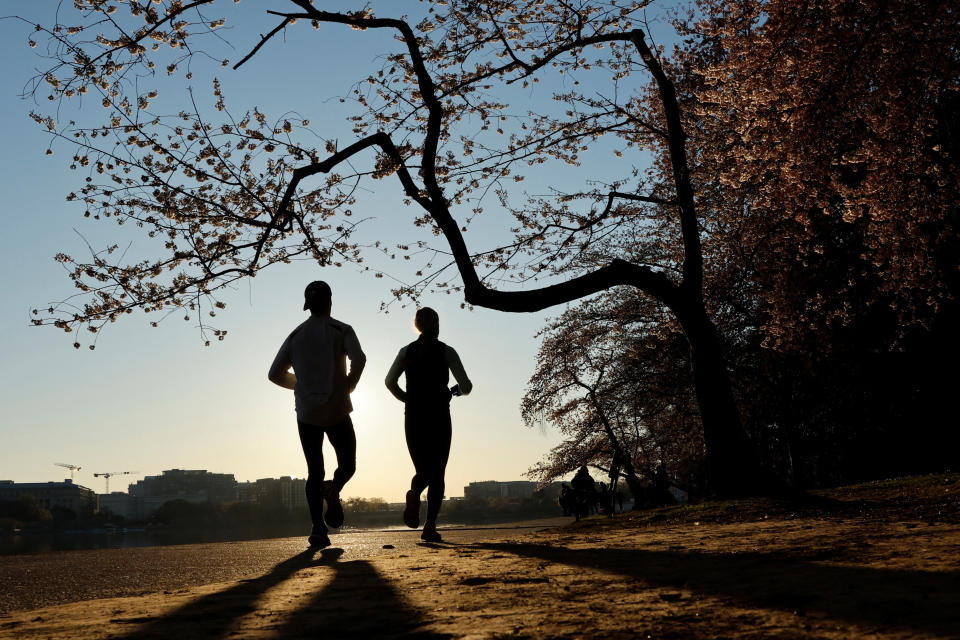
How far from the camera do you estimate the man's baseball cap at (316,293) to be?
324 inches

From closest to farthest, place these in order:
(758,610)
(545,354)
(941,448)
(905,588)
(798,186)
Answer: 1. (758,610)
2. (905,588)
3. (798,186)
4. (941,448)
5. (545,354)

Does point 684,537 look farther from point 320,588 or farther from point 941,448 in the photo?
point 941,448

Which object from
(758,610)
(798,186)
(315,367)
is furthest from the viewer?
(798,186)

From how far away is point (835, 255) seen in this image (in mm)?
23484

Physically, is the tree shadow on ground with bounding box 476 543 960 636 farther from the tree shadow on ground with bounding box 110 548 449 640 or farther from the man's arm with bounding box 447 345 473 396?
the man's arm with bounding box 447 345 473 396

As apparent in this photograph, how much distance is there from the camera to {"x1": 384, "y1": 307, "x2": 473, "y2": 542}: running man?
8.55m

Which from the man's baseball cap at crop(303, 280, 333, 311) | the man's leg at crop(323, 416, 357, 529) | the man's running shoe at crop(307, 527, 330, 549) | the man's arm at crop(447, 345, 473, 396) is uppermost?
the man's baseball cap at crop(303, 280, 333, 311)

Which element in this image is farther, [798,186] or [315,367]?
[798,186]

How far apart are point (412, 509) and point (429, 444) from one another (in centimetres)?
95

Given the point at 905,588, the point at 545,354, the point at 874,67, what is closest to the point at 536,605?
the point at 905,588

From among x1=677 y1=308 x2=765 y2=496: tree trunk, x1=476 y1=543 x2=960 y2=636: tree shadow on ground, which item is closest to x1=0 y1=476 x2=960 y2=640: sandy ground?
x1=476 y1=543 x2=960 y2=636: tree shadow on ground

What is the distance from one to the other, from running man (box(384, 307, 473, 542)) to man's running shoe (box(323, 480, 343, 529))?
862 mm

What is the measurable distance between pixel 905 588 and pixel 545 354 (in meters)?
31.6

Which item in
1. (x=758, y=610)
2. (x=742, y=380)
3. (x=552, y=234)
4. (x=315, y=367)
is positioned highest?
(x=552, y=234)
